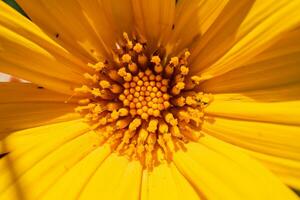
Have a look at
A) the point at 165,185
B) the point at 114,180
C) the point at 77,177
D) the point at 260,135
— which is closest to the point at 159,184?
the point at 165,185

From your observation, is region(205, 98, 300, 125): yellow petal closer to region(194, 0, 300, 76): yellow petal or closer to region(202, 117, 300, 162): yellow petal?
region(202, 117, 300, 162): yellow petal

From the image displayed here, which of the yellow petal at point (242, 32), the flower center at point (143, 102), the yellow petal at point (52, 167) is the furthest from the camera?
the flower center at point (143, 102)

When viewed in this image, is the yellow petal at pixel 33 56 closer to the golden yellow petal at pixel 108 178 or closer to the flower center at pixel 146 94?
the flower center at pixel 146 94

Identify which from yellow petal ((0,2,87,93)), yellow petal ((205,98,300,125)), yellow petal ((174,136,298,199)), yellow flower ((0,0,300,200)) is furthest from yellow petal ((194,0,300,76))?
yellow petal ((0,2,87,93))

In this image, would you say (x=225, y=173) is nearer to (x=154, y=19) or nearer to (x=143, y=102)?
(x=143, y=102)

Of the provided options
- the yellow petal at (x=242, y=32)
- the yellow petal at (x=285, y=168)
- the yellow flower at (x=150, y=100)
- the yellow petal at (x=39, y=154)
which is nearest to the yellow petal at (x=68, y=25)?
the yellow flower at (x=150, y=100)

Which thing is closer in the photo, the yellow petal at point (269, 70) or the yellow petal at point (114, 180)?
the yellow petal at point (269, 70)
